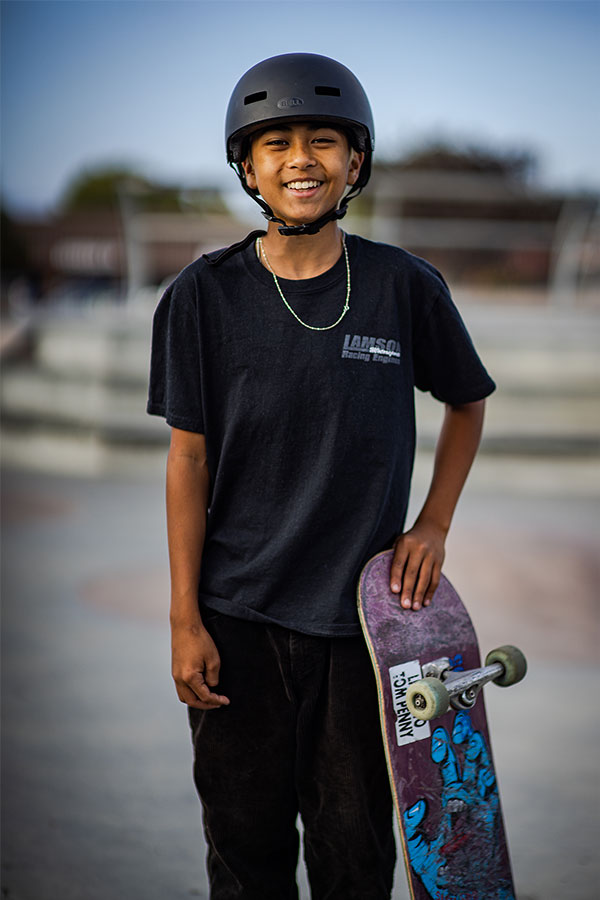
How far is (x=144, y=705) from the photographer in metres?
3.40

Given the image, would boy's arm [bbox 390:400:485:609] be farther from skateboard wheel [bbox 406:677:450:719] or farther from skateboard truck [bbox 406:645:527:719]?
skateboard wheel [bbox 406:677:450:719]

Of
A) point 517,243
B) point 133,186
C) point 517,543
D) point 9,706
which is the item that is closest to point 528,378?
point 517,543

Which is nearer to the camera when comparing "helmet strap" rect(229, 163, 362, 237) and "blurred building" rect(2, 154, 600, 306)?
"helmet strap" rect(229, 163, 362, 237)

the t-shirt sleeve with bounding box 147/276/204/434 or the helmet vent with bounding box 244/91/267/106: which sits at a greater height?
the helmet vent with bounding box 244/91/267/106

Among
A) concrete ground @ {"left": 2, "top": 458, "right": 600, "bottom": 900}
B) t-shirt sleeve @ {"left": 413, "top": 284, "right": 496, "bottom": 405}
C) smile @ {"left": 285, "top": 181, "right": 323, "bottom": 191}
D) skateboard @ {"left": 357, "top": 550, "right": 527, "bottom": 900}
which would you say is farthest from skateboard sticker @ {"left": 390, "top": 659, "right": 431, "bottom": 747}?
smile @ {"left": 285, "top": 181, "right": 323, "bottom": 191}

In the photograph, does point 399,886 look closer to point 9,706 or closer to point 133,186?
point 9,706

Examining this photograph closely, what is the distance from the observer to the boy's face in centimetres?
178

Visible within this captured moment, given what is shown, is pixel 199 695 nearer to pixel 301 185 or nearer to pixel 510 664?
pixel 510 664

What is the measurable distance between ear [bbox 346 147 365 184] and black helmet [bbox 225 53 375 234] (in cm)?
2

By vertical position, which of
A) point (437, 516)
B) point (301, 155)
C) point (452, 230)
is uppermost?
point (452, 230)

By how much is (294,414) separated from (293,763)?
0.68 meters

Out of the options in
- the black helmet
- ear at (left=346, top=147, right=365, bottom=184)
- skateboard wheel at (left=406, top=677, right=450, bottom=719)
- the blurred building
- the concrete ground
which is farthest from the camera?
the blurred building

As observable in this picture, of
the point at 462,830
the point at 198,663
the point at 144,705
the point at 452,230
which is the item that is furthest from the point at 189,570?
the point at 452,230

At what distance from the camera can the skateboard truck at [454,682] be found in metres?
1.64
